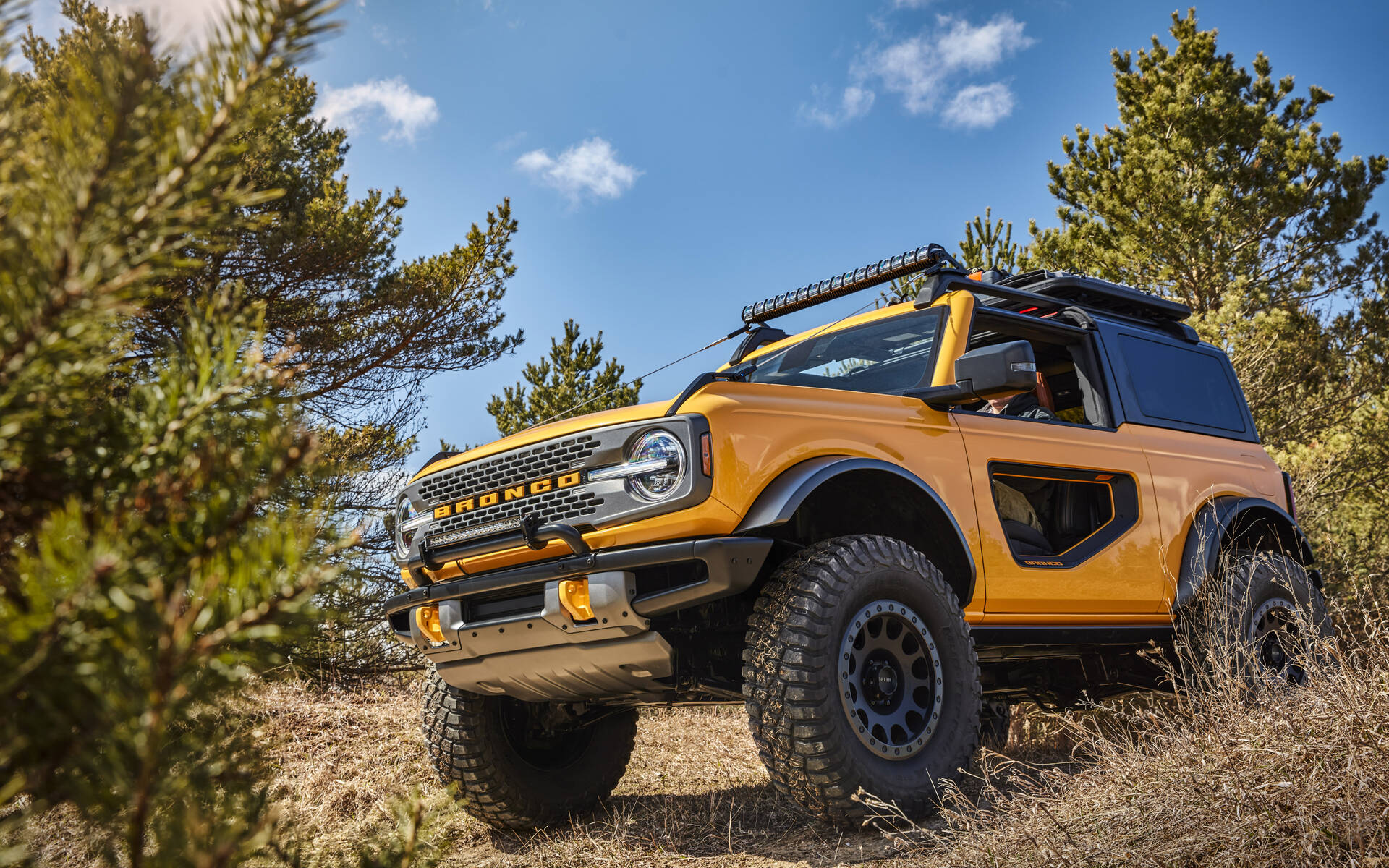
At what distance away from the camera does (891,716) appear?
3.67 meters

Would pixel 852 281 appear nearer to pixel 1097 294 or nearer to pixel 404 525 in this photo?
pixel 1097 294

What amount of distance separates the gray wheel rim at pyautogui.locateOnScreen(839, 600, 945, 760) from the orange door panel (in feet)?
2.09

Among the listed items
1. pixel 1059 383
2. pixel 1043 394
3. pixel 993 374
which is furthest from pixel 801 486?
pixel 1059 383

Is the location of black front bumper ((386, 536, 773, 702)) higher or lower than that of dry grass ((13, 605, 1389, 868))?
higher

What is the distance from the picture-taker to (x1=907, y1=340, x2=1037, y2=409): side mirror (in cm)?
402

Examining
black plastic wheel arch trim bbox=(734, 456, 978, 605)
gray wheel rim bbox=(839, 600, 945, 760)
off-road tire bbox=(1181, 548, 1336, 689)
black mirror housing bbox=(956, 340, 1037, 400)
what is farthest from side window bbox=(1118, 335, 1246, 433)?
gray wheel rim bbox=(839, 600, 945, 760)

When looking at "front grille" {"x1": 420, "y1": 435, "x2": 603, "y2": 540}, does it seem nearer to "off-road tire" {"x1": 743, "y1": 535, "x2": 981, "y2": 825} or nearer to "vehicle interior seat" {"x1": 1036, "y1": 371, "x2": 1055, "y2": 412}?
"off-road tire" {"x1": 743, "y1": 535, "x2": 981, "y2": 825}

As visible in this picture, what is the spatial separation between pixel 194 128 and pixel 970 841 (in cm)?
280

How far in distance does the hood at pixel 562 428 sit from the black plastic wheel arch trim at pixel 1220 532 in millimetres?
3141

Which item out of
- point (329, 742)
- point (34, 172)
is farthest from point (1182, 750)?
point (329, 742)

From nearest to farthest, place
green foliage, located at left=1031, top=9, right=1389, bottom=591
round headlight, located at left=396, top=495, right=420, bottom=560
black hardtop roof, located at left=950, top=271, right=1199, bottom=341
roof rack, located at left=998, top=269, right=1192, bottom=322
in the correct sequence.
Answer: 1. round headlight, located at left=396, top=495, right=420, bottom=560
2. black hardtop roof, located at left=950, top=271, right=1199, bottom=341
3. roof rack, located at left=998, top=269, right=1192, bottom=322
4. green foliage, located at left=1031, top=9, right=1389, bottom=591

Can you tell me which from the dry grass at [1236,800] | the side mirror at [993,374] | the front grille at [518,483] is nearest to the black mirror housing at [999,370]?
the side mirror at [993,374]

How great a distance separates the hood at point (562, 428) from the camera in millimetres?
3562

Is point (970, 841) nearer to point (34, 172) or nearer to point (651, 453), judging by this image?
point (651, 453)
